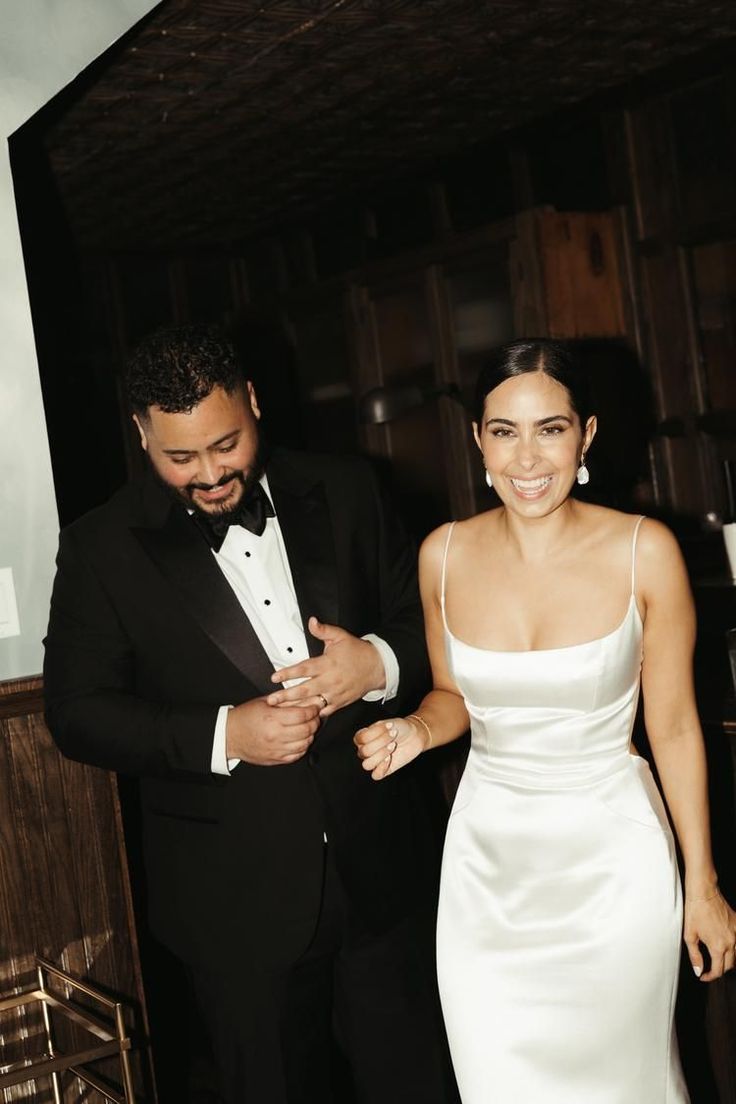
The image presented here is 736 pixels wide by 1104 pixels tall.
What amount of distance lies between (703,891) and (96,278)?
18.4ft

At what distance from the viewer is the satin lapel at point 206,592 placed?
237 centimetres

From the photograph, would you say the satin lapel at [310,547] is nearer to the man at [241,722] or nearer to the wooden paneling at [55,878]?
the man at [241,722]

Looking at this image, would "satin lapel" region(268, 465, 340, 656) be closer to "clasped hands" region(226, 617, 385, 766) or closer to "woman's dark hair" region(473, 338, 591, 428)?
"clasped hands" region(226, 617, 385, 766)

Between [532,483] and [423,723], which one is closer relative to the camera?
[532,483]

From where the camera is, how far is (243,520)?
2.46 meters

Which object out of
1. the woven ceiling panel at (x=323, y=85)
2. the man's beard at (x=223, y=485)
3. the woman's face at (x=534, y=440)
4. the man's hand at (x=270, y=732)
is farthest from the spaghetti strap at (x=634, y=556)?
the woven ceiling panel at (x=323, y=85)

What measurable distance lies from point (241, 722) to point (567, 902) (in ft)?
2.15

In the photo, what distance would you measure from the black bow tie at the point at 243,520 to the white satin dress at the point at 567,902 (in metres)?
0.51

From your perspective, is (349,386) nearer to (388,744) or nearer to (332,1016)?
(332,1016)

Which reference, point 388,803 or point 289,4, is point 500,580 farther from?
point 289,4

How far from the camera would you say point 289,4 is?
11.5 ft

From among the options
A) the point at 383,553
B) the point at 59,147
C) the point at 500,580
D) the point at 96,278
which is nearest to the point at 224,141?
the point at 59,147

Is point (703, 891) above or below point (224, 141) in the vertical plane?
below

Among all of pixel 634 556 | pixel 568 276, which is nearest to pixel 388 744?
pixel 634 556
